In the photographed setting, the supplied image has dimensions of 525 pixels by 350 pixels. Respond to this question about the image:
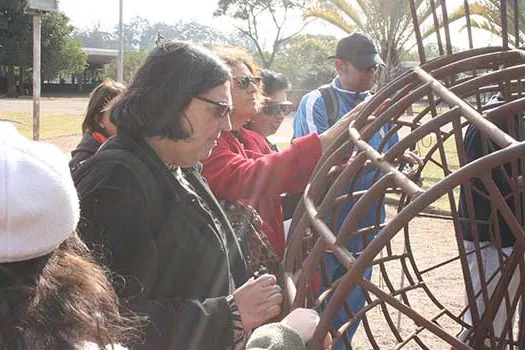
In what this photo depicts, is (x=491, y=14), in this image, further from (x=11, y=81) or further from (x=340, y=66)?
(x=11, y=81)

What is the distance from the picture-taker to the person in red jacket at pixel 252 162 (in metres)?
2.10

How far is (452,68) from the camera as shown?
1554 millimetres

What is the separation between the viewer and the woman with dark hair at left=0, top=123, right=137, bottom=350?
2.80 ft

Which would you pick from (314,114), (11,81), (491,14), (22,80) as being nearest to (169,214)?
(314,114)

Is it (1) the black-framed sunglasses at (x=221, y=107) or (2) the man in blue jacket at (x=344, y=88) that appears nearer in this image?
(1) the black-framed sunglasses at (x=221, y=107)

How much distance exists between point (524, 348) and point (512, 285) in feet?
4.18

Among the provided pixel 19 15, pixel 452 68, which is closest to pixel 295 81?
pixel 19 15

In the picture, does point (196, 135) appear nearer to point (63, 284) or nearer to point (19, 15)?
point (63, 284)

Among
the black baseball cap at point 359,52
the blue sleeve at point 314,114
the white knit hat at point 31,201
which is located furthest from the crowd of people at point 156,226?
the black baseball cap at point 359,52

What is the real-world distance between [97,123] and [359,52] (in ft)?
4.21

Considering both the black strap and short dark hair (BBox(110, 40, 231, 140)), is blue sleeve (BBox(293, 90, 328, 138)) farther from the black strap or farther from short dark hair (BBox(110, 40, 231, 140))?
short dark hair (BBox(110, 40, 231, 140))

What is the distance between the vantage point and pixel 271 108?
10.1 ft

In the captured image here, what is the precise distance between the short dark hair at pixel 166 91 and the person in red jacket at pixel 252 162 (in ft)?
1.78

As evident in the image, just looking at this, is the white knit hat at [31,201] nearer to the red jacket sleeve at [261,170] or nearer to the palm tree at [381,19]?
the red jacket sleeve at [261,170]
